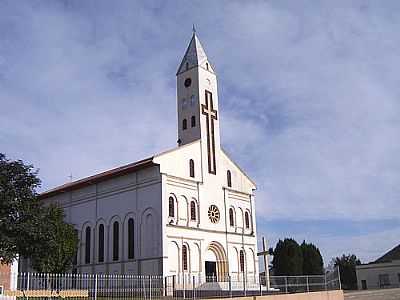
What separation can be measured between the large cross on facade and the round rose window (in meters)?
3.28

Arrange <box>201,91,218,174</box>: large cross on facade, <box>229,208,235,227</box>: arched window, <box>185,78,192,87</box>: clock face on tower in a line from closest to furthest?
<box>201,91,218,174</box>: large cross on facade → <box>229,208,235,227</box>: arched window → <box>185,78,192,87</box>: clock face on tower

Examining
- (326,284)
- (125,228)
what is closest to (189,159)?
(125,228)

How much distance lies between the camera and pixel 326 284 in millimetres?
36469

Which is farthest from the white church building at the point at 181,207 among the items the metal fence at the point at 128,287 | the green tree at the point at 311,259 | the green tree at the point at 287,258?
the green tree at the point at 311,259

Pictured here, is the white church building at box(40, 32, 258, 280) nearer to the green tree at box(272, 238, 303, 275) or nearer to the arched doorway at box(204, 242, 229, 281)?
the arched doorway at box(204, 242, 229, 281)

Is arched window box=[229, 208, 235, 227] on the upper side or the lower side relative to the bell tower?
lower

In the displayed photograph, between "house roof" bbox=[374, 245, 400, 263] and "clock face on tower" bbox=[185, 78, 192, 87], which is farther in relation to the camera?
"house roof" bbox=[374, 245, 400, 263]

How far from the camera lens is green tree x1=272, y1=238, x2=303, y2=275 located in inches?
2244

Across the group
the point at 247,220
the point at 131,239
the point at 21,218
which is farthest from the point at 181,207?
the point at 21,218

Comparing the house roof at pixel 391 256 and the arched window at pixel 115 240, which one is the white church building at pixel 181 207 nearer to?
the arched window at pixel 115 240

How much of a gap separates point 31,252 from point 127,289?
5.64m

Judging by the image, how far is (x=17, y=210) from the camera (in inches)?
1006

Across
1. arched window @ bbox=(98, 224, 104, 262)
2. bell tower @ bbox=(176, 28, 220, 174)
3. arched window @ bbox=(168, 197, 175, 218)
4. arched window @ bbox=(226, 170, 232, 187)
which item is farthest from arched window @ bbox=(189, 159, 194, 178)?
arched window @ bbox=(98, 224, 104, 262)

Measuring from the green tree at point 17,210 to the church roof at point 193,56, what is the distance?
25648 mm
